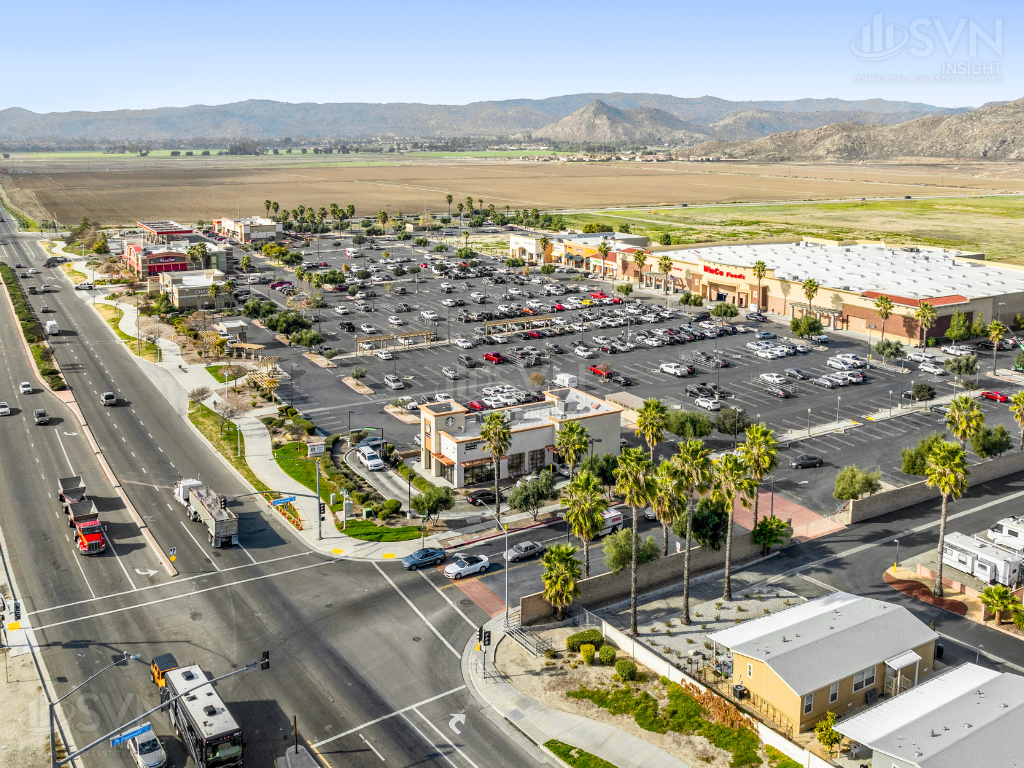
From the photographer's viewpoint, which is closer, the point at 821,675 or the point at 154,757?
the point at 154,757

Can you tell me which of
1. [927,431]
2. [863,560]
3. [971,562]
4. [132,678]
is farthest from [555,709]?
[927,431]

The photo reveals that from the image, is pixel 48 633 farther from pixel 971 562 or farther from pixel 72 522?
pixel 971 562

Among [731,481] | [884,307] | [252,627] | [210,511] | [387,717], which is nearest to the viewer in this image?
[387,717]

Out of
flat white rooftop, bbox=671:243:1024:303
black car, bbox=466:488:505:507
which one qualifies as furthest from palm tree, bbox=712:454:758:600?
flat white rooftop, bbox=671:243:1024:303

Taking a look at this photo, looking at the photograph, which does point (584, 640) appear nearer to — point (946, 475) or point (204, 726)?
point (204, 726)

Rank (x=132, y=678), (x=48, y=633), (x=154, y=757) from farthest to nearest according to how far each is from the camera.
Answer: (x=48, y=633) < (x=132, y=678) < (x=154, y=757)

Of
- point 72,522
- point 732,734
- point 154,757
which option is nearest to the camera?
point 154,757

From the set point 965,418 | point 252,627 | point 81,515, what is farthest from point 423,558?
point 965,418

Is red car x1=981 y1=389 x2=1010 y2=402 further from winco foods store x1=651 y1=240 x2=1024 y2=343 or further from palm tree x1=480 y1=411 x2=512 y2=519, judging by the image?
palm tree x1=480 y1=411 x2=512 y2=519
